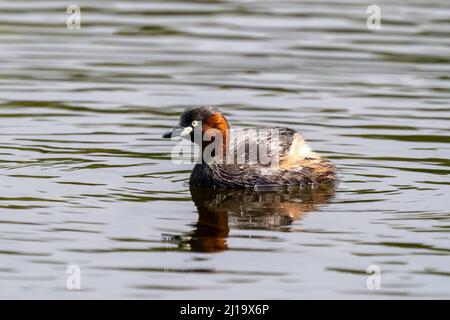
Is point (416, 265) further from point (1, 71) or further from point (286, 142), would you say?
point (1, 71)

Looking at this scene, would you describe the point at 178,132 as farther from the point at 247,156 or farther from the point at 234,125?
the point at 234,125

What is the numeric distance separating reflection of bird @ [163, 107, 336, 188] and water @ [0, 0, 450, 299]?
0.85 feet

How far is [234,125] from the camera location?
13.2 metres

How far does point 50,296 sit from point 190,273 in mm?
1017

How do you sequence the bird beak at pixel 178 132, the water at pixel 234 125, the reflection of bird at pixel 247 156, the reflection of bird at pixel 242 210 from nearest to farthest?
the water at pixel 234 125 → the reflection of bird at pixel 242 210 → the bird beak at pixel 178 132 → the reflection of bird at pixel 247 156

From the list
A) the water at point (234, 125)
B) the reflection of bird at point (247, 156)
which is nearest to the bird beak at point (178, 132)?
the reflection of bird at point (247, 156)

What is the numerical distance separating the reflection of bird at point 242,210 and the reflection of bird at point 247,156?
12 cm

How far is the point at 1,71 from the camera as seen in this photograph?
15.7 meters

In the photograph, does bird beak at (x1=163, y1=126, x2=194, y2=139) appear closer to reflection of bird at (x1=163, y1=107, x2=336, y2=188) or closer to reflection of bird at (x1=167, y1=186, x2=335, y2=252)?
reflection of bird at (x1=163, y1=107, x2=336, y2=188)

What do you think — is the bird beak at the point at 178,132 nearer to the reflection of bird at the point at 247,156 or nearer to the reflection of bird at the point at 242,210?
the reflection of bird at the point at 247,156

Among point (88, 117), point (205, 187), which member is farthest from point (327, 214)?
point (88, 117)

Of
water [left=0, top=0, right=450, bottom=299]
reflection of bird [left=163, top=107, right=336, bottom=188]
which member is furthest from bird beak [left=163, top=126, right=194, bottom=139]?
water [left=0, top=0, right=450, bottom=299]

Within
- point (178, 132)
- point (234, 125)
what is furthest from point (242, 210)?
point (234, 125)

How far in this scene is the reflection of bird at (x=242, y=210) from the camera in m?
8.91
